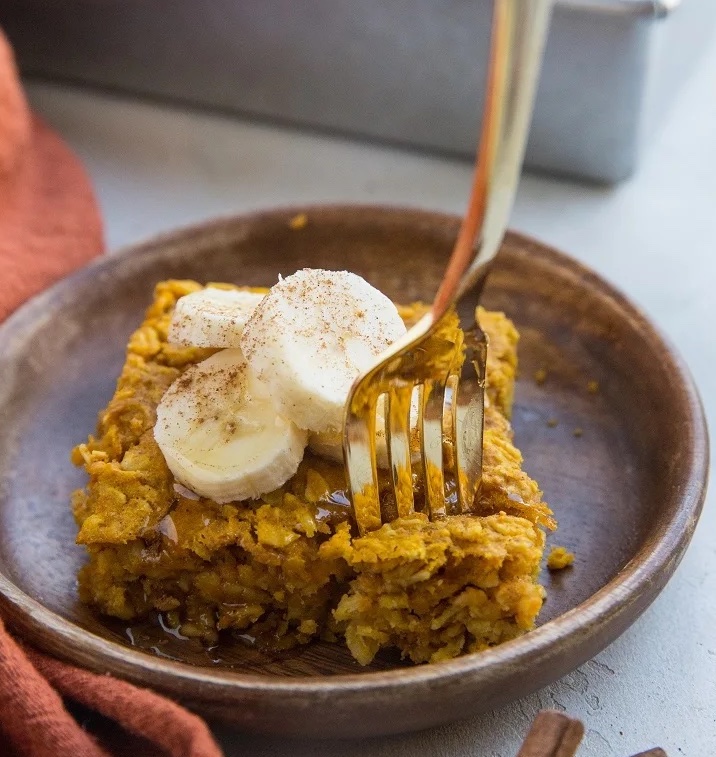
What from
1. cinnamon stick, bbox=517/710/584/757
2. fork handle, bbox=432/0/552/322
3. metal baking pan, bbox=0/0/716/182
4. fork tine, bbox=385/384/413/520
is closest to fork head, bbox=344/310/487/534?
fork tine, bbox=385/384/413/520

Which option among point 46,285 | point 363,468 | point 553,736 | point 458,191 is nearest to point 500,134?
point 363,468

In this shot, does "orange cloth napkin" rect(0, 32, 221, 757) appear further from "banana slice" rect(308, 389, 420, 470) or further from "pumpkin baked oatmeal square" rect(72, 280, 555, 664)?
"banana slice" rect(308, 389, 420, 470)

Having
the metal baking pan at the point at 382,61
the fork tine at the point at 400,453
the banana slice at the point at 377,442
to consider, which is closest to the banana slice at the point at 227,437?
the banana slice at the point at 377,442

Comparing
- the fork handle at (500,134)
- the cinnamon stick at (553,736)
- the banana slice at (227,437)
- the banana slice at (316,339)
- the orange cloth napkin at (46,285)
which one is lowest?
the orange cloth napkin at (46,285)

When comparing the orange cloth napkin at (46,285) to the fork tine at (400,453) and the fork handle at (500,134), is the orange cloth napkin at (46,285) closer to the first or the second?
the fork tine at (400,453)

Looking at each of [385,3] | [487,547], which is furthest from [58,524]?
[385,3]

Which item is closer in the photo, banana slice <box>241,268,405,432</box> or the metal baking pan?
banana slice <box>241,268,405,432</box>

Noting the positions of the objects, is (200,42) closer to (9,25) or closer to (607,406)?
(9,25)
